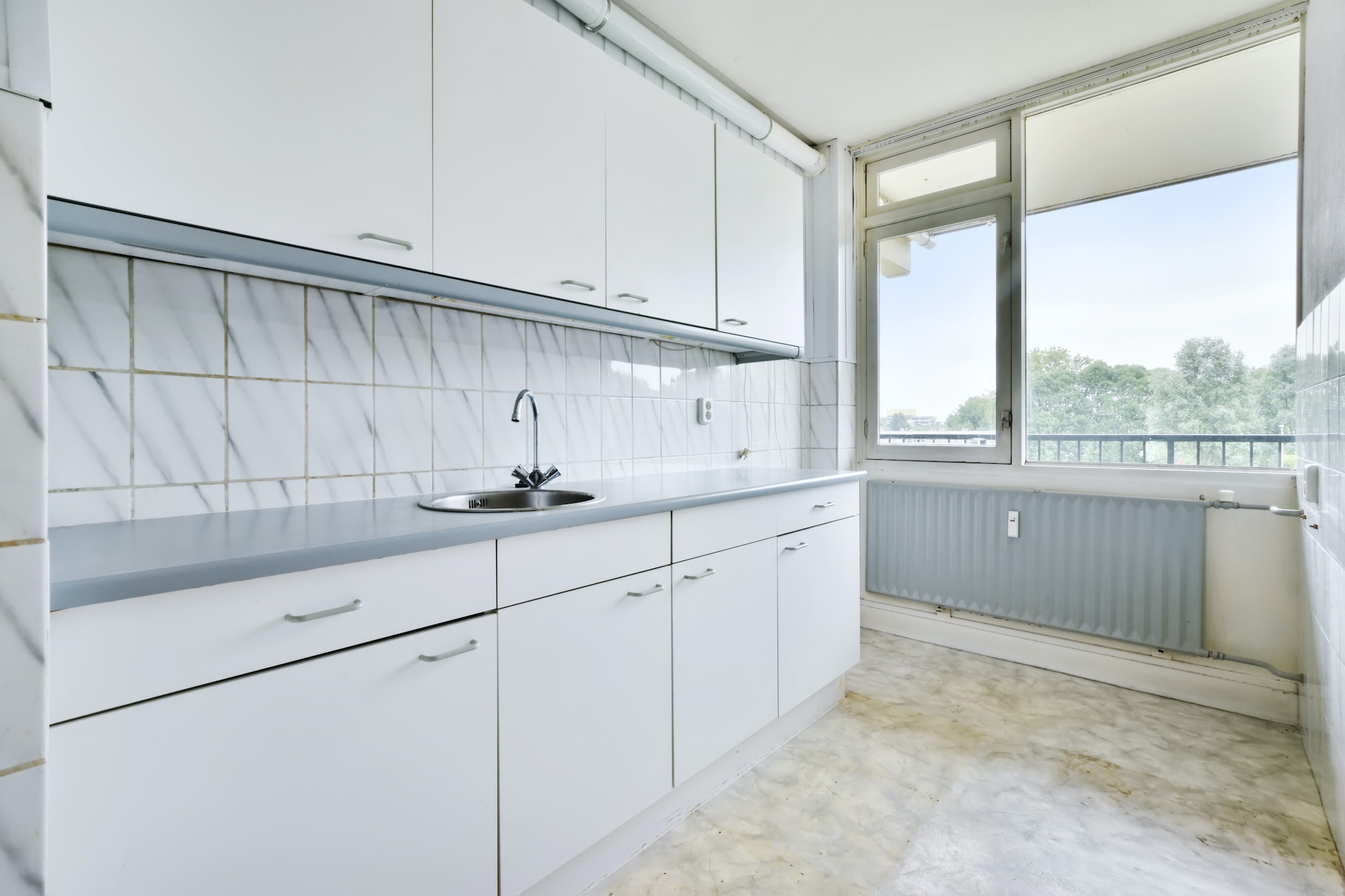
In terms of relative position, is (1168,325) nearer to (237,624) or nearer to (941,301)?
(941,301)

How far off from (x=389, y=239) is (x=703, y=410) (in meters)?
1.54

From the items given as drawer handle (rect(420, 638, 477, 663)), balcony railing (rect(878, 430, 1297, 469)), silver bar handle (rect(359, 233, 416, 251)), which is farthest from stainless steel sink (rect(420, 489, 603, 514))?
balcony railing (rect(878, 430, 1297, 469))

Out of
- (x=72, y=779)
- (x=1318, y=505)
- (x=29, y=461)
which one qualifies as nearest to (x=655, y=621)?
(x=72, y=779)

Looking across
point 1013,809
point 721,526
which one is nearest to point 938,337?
point 721,526

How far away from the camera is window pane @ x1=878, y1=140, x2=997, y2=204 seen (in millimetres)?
3094

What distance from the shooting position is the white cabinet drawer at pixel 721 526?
1.69 meters

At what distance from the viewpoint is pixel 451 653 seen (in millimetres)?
1155

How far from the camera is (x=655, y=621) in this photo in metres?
1.60

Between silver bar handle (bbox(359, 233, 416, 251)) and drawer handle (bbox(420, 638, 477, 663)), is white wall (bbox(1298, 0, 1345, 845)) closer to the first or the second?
drawer handle (bbox(420, 638, 477, 663))

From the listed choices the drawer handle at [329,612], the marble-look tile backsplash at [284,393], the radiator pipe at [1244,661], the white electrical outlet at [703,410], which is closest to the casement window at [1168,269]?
the radiator pipe at [1244,661]

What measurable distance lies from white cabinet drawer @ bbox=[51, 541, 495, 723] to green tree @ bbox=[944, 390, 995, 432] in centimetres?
274

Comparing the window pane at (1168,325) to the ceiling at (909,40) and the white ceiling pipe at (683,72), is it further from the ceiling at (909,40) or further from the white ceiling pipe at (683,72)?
the white ceiling pipe at (683,72)

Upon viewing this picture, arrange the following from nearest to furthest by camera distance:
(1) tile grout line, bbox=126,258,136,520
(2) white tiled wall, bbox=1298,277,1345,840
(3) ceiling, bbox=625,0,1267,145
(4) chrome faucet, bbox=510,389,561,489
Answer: (1) tile grout line, bbox=126,258,136,520, (2) white tiled wall, bbox=1298,277,1345,840, (4) chrome faucet, bbox=510,389,561,489, (3) ceiling, bbox=625,0,1267,145

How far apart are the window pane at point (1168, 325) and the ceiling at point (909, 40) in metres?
0.63
